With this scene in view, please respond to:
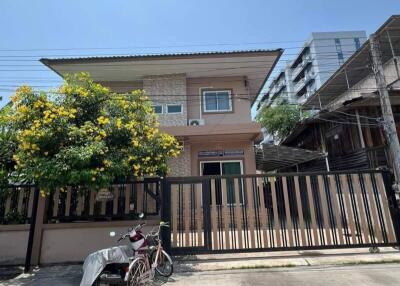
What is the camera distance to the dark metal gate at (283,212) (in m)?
5.94

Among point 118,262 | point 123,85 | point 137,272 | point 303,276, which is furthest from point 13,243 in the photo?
point 123,85

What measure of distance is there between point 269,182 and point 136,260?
3768 millimetres

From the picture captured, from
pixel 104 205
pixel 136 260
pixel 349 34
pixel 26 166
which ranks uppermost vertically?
pixel 349 34

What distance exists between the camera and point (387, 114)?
723cm

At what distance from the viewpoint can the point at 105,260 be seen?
4098 millimetres

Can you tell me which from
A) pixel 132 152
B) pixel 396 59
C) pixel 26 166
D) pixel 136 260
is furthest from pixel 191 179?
pixel 396 59

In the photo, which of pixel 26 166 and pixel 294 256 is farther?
pixel 294 256

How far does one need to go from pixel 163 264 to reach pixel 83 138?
10.6 feet

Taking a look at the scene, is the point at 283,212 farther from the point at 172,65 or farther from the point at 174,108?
the point at 172,65

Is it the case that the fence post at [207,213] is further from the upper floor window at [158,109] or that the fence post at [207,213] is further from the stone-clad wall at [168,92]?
→ the upper floor window at [158,109]

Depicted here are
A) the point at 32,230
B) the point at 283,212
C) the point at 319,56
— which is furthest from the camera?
the point at 319,56

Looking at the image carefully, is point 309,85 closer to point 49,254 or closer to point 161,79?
point 161,79

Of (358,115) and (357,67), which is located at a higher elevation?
(357,67)

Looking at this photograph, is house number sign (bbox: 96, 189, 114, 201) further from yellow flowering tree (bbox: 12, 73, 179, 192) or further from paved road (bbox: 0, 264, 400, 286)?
paved road (bbox: 0, 264, 400, 286)
